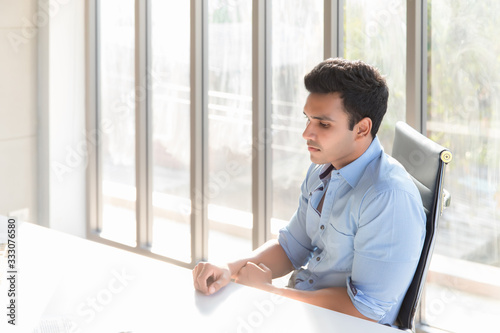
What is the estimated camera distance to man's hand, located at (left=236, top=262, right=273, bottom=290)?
1.78m

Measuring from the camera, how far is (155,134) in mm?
4090

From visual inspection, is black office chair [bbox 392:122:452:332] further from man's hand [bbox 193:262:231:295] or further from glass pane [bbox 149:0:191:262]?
glass pane [bbox 149:0:191:262]

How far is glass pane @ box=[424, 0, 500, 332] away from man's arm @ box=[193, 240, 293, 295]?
1.15 metres

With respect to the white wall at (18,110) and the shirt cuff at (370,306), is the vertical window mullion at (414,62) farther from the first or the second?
the white wall at (18,110)

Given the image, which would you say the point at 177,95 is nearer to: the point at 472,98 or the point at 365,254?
the point at 472,98

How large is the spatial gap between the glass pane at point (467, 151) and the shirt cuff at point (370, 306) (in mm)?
1335

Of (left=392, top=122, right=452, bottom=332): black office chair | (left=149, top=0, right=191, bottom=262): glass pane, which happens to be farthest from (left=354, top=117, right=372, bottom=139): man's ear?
(left=149, top=0, right=191, bottom=262): glass pane

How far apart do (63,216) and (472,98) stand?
9.36ft

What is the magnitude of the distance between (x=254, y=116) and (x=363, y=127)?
1.64 metres

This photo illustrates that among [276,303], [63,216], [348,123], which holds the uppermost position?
[348,123]

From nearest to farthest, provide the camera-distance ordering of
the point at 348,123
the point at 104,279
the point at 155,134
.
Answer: the point at 104,279 < the point at 348,123 < the point at 155,134

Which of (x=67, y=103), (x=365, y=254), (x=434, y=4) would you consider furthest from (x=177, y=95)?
(x=365, y=254)

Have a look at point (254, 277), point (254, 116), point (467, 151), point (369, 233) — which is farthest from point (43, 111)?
point (369, 233)

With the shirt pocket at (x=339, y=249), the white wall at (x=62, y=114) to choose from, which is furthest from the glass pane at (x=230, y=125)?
the shirt pocket at (x=339, y=249)
